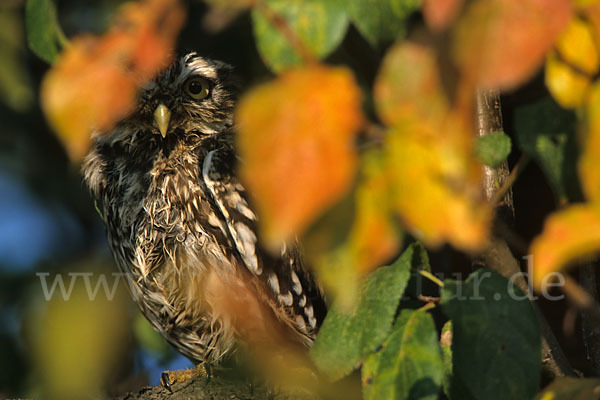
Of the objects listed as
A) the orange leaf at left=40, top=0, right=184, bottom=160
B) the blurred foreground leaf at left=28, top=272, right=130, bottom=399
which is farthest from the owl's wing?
the orange leaf at left=40, top=0, right=184, bottom=160

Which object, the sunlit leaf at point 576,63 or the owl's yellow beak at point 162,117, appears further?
the owl's yellow beak at point 162,117

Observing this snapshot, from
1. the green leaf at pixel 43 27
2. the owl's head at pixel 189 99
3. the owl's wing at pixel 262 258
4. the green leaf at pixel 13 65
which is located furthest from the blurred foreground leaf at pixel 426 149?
the green leaf at pixel 13 65

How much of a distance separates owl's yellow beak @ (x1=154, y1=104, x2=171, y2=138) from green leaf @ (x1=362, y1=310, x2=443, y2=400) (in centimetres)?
153

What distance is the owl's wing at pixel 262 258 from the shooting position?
8.61ft

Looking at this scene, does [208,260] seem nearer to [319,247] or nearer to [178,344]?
[178,344]

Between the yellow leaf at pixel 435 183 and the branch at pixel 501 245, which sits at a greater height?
the yellow leaf at pixel 435 183

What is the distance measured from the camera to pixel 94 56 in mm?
1070

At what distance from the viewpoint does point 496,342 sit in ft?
4.26

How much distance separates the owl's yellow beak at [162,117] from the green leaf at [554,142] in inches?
67.9

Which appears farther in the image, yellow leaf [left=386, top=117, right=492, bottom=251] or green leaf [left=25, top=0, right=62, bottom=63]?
green leaf [left=25, top=0, right=62, bottom=63]

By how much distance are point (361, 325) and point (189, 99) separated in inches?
67.7

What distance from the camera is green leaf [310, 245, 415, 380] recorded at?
A: 4.39ft

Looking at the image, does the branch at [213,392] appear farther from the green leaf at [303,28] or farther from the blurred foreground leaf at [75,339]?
the green leaf at [303,28]

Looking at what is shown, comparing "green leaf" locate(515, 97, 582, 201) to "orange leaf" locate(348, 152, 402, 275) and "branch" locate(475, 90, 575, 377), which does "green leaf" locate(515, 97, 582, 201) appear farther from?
"orange leaf" locate(348, 152, 402, 275)
